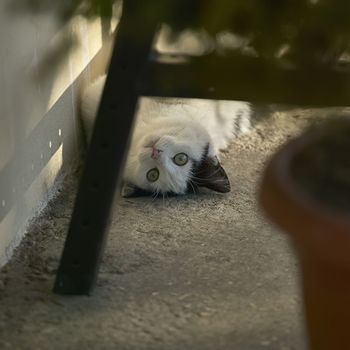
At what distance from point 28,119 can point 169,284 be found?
0.52m

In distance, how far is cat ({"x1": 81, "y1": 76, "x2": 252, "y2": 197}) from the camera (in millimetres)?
2252

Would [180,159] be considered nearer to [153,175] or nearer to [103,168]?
[153,175]

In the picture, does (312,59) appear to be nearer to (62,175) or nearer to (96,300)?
(96,300)

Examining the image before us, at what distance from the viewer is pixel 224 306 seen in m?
1.75

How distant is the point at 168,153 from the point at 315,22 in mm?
1140

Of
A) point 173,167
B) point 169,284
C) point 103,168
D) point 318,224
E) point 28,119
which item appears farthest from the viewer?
point 173,167

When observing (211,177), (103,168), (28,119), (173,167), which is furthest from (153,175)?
(103,168)

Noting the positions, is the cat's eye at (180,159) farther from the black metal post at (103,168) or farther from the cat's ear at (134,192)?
the black metal post at (103,168)

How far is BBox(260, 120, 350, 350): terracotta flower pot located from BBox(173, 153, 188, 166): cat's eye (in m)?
0.85

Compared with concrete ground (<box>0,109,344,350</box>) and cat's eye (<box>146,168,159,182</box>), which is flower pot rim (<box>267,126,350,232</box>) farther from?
cat's eye (<box>146,168,159,182</box>)

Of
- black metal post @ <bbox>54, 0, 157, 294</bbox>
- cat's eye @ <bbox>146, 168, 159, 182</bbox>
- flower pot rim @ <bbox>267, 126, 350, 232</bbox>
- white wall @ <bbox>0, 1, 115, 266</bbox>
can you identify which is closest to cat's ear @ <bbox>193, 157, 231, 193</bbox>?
cat's eye @ <bbox>146, 168, 159, 182</bbox>

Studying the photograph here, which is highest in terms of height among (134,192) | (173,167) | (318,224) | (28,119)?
(318,224)

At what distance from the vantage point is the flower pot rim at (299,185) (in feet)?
4.14

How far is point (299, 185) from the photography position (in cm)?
133
